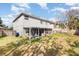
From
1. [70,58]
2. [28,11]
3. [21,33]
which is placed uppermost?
[28,11]

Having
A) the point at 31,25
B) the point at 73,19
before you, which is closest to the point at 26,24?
the point at 31,25

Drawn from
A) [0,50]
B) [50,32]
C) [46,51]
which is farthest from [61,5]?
[0,50]

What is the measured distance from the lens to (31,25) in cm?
490

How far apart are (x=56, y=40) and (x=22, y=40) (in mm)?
548

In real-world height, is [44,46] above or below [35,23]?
below

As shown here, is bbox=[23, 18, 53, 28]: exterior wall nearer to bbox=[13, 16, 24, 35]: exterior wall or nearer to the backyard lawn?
bbox=[13, 16, 24, 35]: exterior wall

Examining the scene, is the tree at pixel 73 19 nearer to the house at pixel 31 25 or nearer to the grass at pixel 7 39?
the house at pixel 31 25

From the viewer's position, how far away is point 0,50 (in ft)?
16.0

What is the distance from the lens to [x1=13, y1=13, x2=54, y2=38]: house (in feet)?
16.0

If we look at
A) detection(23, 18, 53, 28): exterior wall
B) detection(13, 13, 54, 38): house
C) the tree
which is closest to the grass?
detection(13, 13, 54, 38): house

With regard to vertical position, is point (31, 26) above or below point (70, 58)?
above

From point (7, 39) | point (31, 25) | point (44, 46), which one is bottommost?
point (44, 46)

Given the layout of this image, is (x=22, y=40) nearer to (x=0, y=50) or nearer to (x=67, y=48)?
(x=0, y=50)

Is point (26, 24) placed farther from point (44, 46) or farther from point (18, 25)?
point (44, 46)
